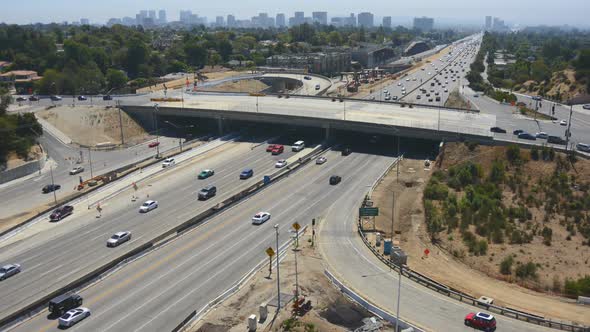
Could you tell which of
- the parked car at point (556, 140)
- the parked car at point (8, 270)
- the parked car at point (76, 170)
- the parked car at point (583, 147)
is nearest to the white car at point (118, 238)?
the parked car at point (8, 270)

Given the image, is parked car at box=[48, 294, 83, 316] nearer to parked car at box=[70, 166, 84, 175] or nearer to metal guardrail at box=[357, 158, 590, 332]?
metal guardrail at box=[357, 158, 590, 332]

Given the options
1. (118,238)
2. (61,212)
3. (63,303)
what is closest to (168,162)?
(61,212)

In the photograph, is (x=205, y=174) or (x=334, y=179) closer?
(x=334, y=179)

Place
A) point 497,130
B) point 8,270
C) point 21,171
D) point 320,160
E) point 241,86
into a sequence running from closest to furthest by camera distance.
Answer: point 8,270, point 21,171, point 320,160, point 497,130, point 241,86

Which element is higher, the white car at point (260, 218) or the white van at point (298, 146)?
the white van at point (298, 146)

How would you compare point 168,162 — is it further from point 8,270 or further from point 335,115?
point 8,270

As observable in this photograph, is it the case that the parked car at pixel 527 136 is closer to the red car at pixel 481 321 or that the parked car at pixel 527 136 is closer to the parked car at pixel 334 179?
the parked car at pixel 334 179

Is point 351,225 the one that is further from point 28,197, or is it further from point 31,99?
point 31,99
